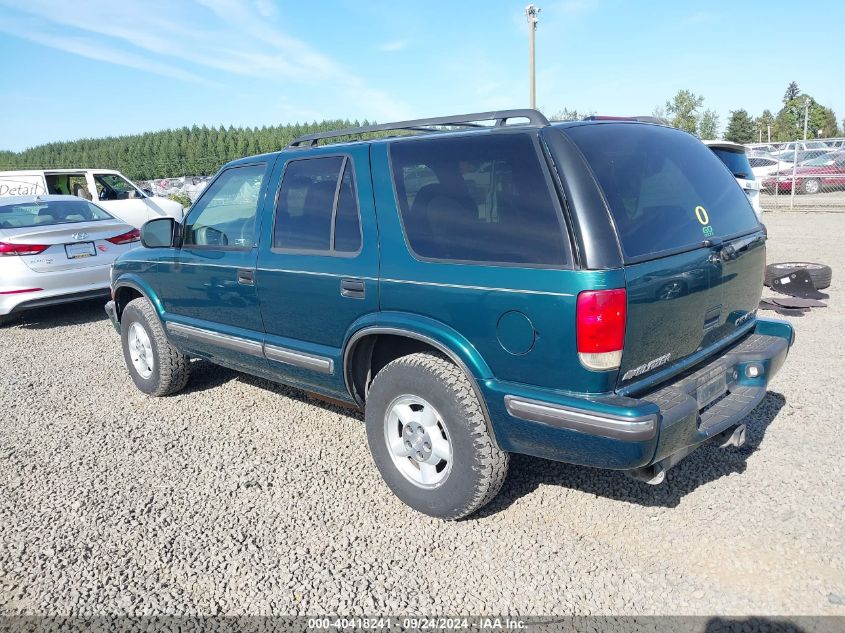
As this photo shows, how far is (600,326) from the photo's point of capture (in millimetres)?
2541

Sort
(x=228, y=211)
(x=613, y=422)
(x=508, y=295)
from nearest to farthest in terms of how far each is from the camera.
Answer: (x=613, y=422) < (x=508, y=295) < (x=228, y=211)

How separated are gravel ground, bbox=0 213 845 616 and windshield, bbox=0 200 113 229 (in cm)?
413

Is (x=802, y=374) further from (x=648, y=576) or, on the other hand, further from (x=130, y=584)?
(x=130, y=584)

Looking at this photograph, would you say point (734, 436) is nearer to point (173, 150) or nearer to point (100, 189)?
point (100, 189)

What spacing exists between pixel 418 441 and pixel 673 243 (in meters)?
1.55

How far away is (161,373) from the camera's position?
5.10 meters

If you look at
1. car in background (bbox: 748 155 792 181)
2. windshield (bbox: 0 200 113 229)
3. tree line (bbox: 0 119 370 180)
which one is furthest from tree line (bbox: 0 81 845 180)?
windshield (bbox: 0 200 113 229)

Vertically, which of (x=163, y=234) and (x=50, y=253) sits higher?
(x=163, y=234)

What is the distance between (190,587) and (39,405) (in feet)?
10.5

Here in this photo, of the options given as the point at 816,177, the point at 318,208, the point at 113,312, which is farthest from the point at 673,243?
the point at 816,177

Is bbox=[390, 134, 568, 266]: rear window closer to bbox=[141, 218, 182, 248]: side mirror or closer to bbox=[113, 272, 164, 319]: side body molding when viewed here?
bbox=[141, 218, 182, 248]: side mirror

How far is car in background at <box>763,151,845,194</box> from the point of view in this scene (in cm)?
2005

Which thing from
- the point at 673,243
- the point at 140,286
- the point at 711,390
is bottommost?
the point at 711,390

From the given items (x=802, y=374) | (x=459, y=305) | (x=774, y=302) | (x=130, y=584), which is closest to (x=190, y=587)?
(x=130, y=584)
